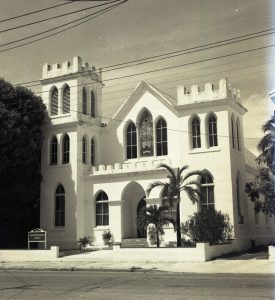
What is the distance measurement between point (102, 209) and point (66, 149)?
5.24 meters

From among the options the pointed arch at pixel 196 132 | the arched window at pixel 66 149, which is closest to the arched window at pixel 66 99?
the arched window at pixel 66 149

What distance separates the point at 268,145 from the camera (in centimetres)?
2780

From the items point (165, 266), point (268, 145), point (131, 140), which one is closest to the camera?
point (165, 266)

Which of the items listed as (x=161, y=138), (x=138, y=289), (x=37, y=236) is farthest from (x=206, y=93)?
(x=138, y=289)

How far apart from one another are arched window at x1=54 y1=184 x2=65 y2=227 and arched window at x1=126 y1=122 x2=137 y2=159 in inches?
220

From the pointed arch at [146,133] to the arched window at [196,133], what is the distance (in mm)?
3843

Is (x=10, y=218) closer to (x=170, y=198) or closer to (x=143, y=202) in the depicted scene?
(x=143, y=202)

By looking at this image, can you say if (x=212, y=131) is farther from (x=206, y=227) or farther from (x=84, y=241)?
(x=84, y=241)

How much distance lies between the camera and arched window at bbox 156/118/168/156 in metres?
35.0

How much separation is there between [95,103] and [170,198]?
43.3 feet

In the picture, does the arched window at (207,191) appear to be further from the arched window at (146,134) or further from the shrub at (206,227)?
the arched window at (146,134)

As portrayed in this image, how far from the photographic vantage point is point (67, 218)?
115ft

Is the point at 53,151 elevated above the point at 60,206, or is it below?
above

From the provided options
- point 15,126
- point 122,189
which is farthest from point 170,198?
point 15,126
